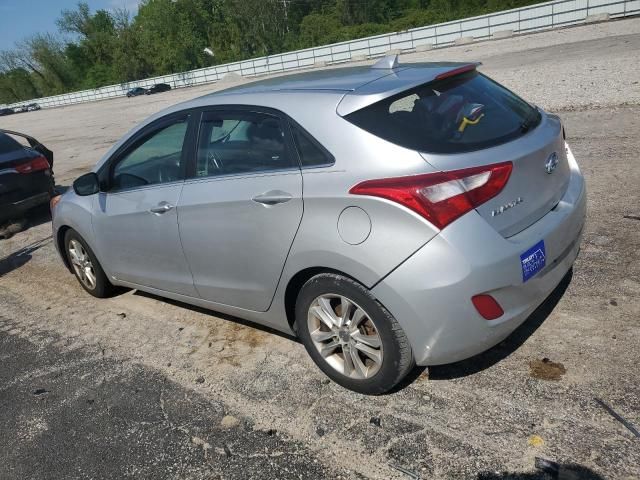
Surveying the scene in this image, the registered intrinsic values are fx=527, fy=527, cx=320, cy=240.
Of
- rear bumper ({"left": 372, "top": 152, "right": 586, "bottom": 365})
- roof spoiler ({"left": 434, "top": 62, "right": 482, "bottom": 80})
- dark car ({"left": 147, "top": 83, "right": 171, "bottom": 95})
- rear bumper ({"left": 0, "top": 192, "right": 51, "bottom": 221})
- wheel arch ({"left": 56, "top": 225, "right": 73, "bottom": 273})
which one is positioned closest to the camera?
rear bumper ({"left": 372, "top": 152, "right": 586, "bottom": 365})

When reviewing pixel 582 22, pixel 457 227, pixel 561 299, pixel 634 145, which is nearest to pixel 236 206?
pixel 457 227

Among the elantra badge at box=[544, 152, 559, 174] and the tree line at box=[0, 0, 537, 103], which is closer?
the elantra badge at box=[544, 152, 559, 174]

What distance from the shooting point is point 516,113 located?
307 cm

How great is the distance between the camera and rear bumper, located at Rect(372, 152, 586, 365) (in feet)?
7.98

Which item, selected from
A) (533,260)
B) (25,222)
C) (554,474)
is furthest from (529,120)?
(25,222)

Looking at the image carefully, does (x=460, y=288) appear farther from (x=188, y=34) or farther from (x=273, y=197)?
(x=188, y=34)

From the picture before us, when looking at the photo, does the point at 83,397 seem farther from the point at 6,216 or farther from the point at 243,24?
the point at 243,24

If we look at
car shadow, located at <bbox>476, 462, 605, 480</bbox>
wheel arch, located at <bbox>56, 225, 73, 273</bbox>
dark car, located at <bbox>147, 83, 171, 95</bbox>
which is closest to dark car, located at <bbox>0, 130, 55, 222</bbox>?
wheel arch, located at <bbox>56, 225, 73, 273</bbox>

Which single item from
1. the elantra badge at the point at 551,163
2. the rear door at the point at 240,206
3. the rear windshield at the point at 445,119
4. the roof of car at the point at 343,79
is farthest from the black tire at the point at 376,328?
the elantra badge at the point at 551,163

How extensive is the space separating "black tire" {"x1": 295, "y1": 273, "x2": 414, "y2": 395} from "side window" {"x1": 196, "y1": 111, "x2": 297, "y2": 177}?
2.32ft

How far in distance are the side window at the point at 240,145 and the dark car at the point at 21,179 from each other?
5.39 m

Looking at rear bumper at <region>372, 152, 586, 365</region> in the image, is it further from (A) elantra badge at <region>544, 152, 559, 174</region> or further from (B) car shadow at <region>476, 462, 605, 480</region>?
(B) car shadow at <region>476, 462, 605, 480</region>

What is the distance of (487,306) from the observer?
2516mm

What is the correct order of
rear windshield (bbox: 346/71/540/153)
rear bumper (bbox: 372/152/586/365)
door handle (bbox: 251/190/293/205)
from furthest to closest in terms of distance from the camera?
1. door handle (bbox: 251/190/293/205)
2. rear windshield (bbox: 346/71/540/153)
3. rear bumper (bbox: 372/152/586/365)
